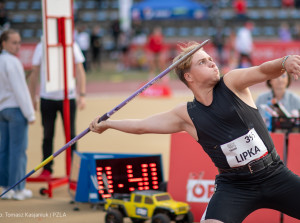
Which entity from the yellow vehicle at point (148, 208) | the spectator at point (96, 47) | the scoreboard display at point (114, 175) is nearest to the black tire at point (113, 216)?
the yellow vehicle at point (148, 208)

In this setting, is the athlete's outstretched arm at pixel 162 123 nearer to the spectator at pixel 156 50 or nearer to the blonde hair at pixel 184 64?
the blonde hair at pixel 184 64

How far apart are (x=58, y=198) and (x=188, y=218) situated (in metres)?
2.12

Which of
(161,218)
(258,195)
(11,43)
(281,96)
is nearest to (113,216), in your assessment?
(161,218)

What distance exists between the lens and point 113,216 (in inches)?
253

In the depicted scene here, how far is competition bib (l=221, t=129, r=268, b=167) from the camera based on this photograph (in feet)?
15.4

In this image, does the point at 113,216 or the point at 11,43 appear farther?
the point at 11,43

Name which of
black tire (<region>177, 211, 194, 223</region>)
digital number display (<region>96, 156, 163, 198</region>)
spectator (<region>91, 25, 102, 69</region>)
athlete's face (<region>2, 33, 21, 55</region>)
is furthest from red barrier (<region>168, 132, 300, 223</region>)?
spectator (<region>91, 25, 102, 69</region>)

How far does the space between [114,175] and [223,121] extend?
262 cm

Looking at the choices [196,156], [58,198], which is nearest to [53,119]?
[58,198]

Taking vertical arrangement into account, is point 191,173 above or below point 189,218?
above

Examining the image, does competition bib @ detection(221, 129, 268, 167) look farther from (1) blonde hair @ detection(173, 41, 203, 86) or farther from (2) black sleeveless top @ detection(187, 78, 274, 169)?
(1) blonde hair @ detection(173, 41, 203, 86)

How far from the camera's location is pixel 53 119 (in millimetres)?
8250

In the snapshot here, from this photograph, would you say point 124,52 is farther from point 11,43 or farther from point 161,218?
point 161,218

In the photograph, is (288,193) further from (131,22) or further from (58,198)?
(131,22)
